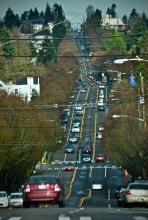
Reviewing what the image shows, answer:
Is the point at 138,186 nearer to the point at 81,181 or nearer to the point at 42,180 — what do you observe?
the point at 42,180

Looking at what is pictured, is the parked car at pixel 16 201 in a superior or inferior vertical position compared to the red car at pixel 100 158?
superior

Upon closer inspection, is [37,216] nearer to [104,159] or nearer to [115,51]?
[104,159]

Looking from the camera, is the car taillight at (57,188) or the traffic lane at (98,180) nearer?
the car taillight at (57,188)

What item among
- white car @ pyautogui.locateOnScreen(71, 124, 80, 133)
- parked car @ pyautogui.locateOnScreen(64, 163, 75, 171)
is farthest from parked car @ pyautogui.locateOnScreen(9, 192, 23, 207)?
white car @ pyautogui.locateOnScreen(71, 124, 80, 133)

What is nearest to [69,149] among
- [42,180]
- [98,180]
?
[98,180]

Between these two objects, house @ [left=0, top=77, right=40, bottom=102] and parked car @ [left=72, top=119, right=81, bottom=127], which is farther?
parked car @ [left=72, top=119, right=81, bottom=127]

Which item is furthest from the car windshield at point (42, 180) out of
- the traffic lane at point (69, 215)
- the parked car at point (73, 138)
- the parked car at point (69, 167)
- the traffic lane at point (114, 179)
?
the parked car at point (73, 138)

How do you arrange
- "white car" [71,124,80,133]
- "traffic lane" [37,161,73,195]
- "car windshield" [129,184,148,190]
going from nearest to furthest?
"car windshield" [129,184,148,190] → "traffic lane" [37,161,73,195] → "white car" [71,124,80,133]

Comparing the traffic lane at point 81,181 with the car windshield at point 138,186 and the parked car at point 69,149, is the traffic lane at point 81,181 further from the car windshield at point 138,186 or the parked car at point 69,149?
the car windshield at point 138,186

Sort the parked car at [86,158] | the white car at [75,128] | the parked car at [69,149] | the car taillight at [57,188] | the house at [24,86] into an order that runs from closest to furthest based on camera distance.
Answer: the car taillight at [57,188] < the parked car at [86,158] < the parked car at [69,149] < the house at [24,86] < the white car at [75,128]

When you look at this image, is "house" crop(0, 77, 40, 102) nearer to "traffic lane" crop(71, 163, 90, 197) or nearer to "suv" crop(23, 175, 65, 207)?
"traffic lane" crop(71, 163, 90, 197)
